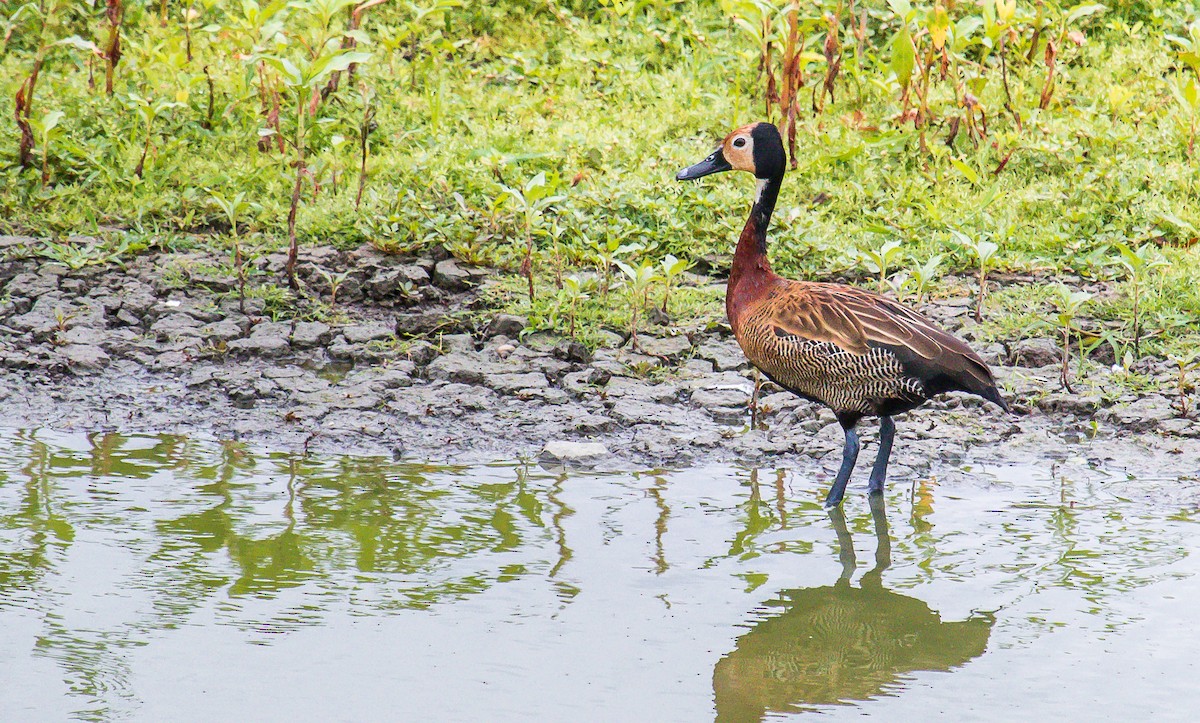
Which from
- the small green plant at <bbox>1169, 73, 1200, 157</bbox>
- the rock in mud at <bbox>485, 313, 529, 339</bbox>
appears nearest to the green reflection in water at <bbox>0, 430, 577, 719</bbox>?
the rock in mud at <bbox>485, 313, 529, 339</bbox>

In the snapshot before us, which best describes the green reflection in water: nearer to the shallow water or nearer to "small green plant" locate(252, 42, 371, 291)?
the shallow water

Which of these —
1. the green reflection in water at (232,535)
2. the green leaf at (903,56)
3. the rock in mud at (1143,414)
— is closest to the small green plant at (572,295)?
the green reflection in water at (232,535)

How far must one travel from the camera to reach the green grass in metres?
7.36

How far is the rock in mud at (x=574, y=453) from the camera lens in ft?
17.9

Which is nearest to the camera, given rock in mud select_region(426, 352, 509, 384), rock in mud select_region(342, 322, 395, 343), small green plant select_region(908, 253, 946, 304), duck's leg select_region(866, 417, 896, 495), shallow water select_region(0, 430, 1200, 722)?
shallow water select_region(0, 430, 1200, 722)

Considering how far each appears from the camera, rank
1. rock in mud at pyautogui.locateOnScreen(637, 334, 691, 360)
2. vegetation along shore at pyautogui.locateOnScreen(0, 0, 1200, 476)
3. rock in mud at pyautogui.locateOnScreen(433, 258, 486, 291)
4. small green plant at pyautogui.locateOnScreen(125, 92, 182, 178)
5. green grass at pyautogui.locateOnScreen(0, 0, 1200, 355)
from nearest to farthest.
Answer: vegetation along shore at pyautogui.locateOnScreen(0, 0, 1200, 476)
rock in mud at pyautogui.locateOnScreen(637, 334, 691, 360)
rock in mud at pyautogui.locateOnScreen(433, 258, 486, 291)
green grass at pyautogui.locateOnScreen(0, 0, 1200, 355)
small green plant at pyautogui.locateOnScreen(125, 92, 182, 178)

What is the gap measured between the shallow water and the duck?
361 mm

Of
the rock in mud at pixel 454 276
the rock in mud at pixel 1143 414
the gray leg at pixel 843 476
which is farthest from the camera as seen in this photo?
the rock in mud at pixel 454 276

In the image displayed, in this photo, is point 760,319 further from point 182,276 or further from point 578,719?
point 182,276

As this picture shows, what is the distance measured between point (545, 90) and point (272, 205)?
93.7 inches

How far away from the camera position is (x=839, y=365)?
496cm

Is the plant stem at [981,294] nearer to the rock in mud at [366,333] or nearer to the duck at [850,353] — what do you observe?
the duck at [850,353]

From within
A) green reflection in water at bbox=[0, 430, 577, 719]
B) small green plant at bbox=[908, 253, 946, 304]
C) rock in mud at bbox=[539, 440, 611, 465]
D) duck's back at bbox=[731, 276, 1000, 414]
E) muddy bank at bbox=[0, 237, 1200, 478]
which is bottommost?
green reflection in water at bbox=[0, 430, 577, 719]

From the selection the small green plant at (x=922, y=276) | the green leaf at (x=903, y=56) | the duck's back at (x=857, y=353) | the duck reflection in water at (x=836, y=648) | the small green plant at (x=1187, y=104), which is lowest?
the duck reflection in water at (x=836, y=648)
